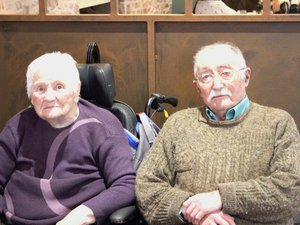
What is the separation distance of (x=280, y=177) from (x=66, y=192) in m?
0.84

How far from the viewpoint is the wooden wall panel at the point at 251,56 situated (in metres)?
2.60

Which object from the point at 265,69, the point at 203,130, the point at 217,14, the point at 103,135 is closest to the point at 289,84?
the point at 265,69

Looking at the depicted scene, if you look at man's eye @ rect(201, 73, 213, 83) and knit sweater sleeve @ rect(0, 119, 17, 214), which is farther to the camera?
knit sweater sleeve @ rect(0, 119, 17, 214)

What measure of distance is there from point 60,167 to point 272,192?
33.2 inches

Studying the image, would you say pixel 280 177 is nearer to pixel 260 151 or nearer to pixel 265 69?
pixel 260 151

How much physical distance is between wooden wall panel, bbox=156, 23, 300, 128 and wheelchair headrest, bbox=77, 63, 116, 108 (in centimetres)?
55

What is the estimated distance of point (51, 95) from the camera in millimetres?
1978

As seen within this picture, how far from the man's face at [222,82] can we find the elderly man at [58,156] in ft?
1.39

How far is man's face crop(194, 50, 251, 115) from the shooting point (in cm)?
194

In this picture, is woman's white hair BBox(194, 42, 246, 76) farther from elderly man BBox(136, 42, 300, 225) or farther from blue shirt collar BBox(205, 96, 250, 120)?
blue shirt collar BBox(205, 96, 250, 120)

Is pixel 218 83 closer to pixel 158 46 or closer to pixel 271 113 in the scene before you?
pixel 271 113

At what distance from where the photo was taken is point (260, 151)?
187 centimetres

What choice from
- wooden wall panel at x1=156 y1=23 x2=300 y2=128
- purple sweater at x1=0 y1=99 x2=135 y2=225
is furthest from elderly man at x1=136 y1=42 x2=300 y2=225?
wooden wall panel at x1=156 y1=23 x2=300 y2=128

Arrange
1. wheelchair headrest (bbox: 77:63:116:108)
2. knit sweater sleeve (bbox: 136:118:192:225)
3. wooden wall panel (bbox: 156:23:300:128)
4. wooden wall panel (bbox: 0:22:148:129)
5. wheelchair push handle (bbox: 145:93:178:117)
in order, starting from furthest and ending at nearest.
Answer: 1. wooden wall panel (bbox: 0:22:148:129)
2. wooden wall panel (bbox: 156:23:300:128)
3. wheelchair push handle (bbox: 145:93:178:117)
4. wheelchair headrest (bbox: 77:63:116:108)
5. knit sweater sleeve (bbox: 136:118:192:225)
